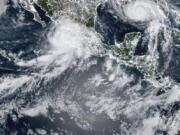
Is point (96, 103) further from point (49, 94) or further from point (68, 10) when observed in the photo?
point (68, 10)

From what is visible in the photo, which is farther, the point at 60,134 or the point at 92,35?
the point at 92,35

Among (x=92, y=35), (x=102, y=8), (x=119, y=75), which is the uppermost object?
(x=102, y=8)

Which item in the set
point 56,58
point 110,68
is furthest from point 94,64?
point 56,58

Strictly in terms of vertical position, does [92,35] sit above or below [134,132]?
above

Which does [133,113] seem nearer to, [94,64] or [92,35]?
[94,64]

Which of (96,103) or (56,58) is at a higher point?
(56,58)

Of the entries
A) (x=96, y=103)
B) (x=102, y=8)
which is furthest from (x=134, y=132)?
(x=102, y=8)
